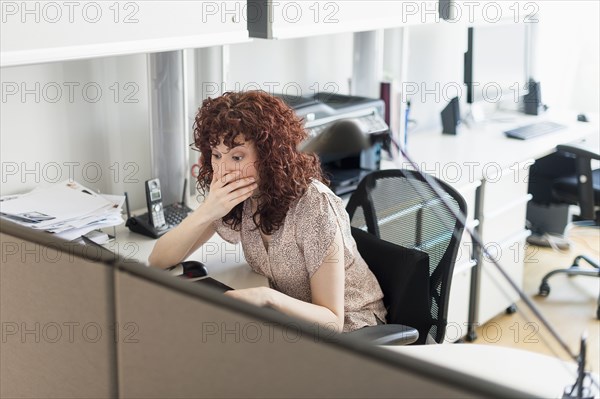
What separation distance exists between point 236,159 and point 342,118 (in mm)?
910

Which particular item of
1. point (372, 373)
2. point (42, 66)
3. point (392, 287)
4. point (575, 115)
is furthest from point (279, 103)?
point (575, 115)

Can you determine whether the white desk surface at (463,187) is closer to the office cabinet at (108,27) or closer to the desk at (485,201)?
the desk at (485,201)

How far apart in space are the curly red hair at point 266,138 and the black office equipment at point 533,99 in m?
2.44

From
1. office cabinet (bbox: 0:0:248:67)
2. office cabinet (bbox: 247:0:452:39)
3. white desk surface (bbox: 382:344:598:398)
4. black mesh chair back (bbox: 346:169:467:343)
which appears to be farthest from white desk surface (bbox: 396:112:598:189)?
white desk surface (bbox: 382:344:598:398)

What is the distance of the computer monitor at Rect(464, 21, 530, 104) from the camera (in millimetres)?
3797

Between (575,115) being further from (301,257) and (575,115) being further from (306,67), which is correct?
(301,257)

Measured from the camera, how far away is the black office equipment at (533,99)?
13.6 feet

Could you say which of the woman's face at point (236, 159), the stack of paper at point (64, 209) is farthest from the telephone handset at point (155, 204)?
the woman's face at point (236, 159)

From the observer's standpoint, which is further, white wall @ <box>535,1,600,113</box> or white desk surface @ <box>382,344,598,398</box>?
white wall @ <box>535,1,600,113</box>

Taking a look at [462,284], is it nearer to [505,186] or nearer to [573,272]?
[505,186]

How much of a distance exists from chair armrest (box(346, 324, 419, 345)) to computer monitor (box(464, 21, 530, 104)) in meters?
2.09

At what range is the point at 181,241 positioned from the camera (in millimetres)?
2090

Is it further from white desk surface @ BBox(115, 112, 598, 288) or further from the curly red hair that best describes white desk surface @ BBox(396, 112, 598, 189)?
the curly red hair

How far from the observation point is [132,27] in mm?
1903
